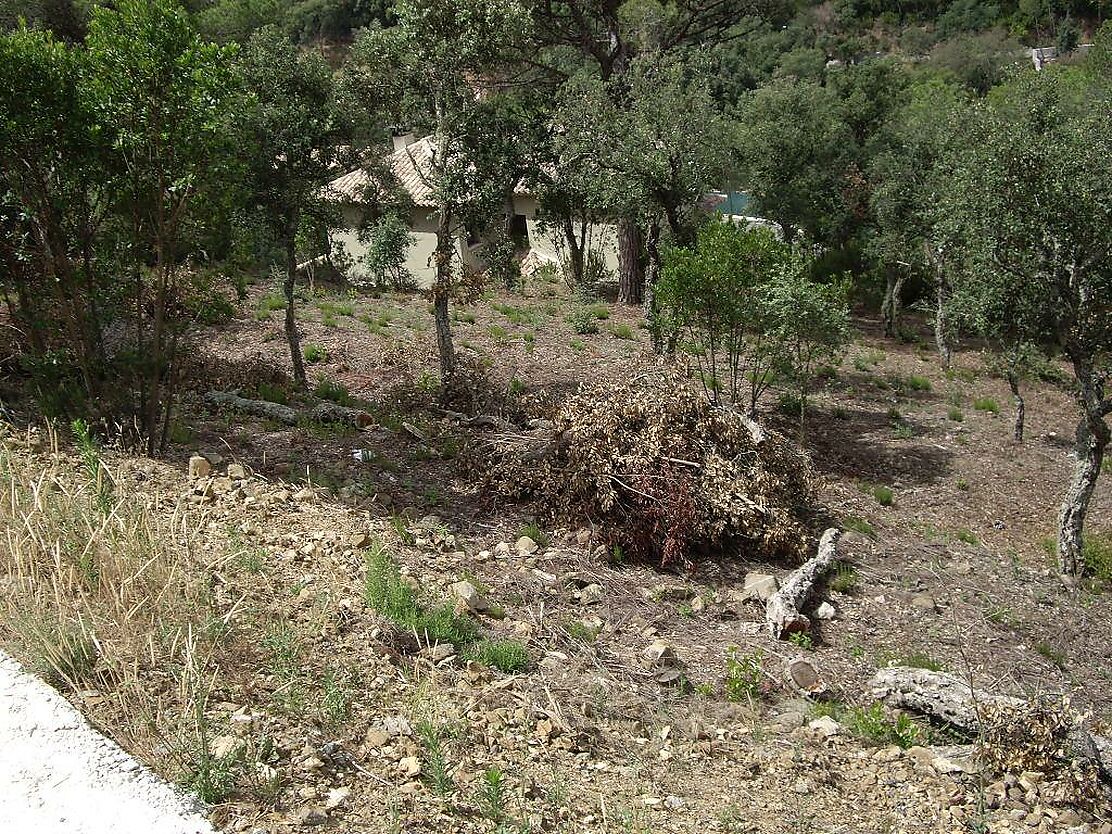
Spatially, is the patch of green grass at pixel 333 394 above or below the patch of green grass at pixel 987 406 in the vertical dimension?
above

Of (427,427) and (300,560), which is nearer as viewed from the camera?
(300,560)

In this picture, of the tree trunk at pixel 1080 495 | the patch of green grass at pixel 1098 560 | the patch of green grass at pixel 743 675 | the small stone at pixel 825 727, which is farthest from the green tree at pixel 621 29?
the small stone at pixel 825 727

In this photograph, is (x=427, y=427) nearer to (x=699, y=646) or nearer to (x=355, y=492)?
(x=355, y=492)

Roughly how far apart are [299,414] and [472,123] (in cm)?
433

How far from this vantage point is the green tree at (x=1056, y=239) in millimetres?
9562

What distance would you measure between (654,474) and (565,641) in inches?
104

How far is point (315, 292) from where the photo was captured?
1864cm

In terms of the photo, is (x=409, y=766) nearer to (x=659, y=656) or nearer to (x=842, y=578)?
(x=659, y=656)

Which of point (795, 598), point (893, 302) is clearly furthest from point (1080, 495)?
point (893, 302)

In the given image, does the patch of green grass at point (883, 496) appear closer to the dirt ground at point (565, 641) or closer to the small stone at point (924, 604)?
the dirt ground at point (565, 641)

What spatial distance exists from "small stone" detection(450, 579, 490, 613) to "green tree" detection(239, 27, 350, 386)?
252 inches

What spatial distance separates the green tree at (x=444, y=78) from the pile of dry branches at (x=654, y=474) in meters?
3.26

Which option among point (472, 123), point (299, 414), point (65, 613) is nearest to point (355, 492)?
point (299, 414)

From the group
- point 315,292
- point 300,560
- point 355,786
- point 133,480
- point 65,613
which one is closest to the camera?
point 355,786
